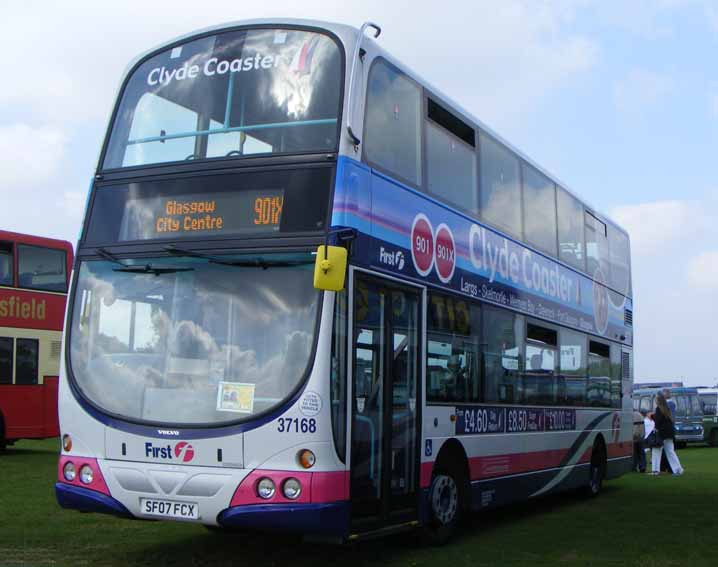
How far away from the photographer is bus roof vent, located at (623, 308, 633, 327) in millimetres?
18886

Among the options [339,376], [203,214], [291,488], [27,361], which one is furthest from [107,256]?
[27,361]

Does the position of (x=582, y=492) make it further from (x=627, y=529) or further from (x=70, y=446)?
(x=70, y=446)

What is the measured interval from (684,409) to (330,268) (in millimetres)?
34449

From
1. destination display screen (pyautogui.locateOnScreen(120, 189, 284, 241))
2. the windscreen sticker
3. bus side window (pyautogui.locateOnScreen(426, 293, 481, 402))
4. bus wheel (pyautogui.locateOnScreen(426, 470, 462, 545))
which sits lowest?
bus wheel (pyautogui.locateOnScreen(426, 470, 462, 545))

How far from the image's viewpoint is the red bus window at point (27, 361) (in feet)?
71.1

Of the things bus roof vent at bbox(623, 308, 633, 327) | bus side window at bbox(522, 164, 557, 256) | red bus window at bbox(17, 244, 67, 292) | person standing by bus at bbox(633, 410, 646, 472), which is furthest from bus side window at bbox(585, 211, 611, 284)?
red bus window at bbox(17, 244, 67, 292)

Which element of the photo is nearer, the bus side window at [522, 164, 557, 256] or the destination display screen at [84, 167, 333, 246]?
the destination display screen at [84, 167, 333, 246]

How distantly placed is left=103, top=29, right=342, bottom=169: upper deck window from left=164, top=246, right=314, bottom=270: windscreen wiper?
0.93m

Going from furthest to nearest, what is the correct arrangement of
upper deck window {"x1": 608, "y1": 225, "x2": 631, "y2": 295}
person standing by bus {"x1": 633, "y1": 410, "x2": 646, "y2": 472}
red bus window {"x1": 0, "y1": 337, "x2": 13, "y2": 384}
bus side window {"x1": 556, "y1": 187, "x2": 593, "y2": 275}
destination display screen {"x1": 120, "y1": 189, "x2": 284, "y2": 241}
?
person standing by bus {"x1": 633, "y1": 410, "x2": 646, "y2": 472}
red bus window {"x1": 0, "y1": 337, "x2": 13, "y2": 384}
upper deck window {"x1": 608, "y1": 225, "x2": 631, "y2": 295}
bus side window {"x1": 556, "y1": 187, "x2": 593, "y2": 275}
destination display screen {"x1": 120, "y1": 189, "x2": 284, "y2": 241}

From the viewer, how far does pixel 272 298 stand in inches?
332

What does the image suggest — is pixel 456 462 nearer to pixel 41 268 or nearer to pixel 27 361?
pixel 27 361

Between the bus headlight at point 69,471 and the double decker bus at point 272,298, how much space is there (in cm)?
5

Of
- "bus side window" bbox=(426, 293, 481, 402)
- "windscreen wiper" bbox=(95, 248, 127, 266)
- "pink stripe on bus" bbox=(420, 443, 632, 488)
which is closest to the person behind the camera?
"windscreen wiper" bbox=(95, 248, 127, 266)

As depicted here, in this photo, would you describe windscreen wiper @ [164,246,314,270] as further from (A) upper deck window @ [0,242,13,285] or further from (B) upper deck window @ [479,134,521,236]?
(A) upper deck window @ [0,242,13,285]
